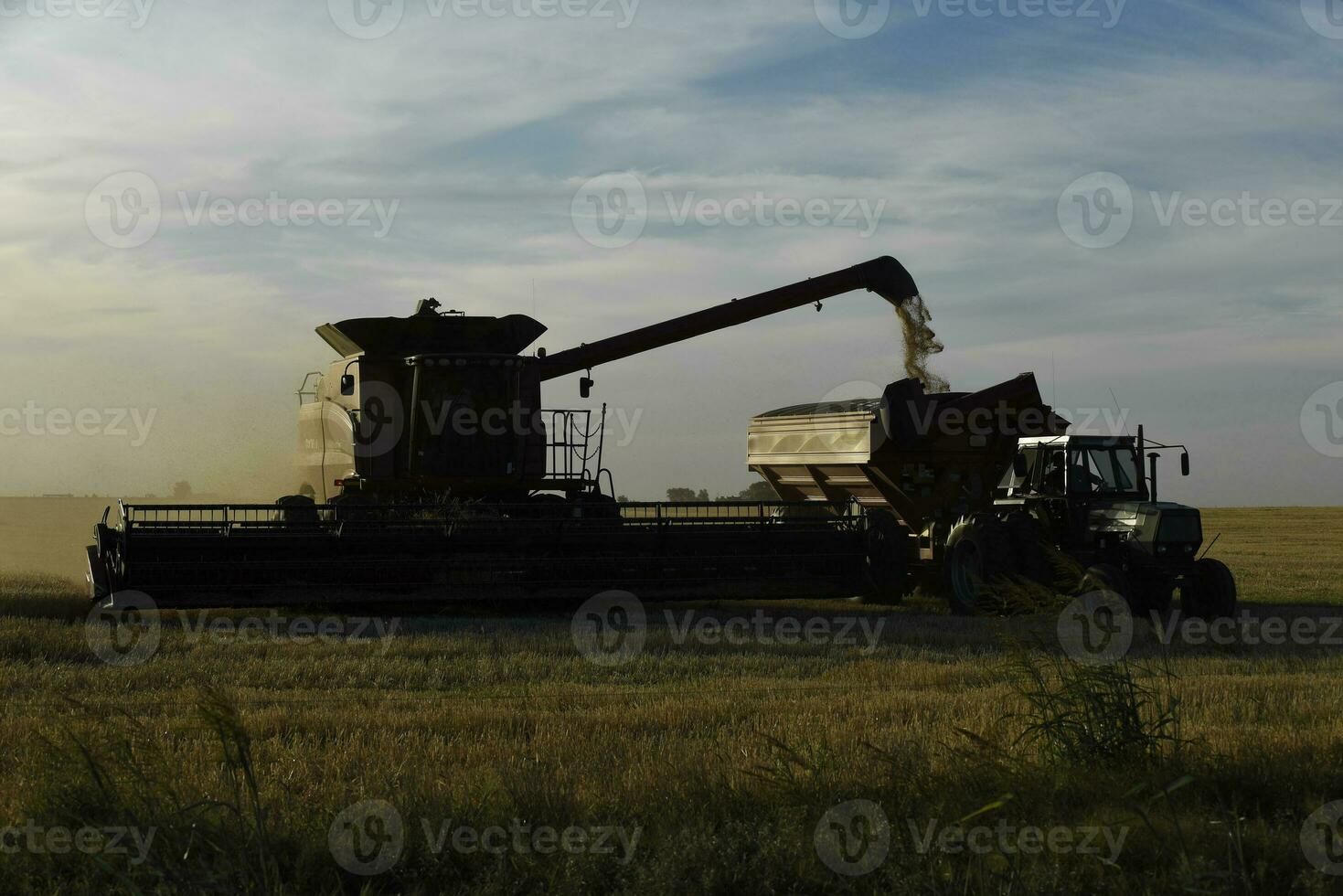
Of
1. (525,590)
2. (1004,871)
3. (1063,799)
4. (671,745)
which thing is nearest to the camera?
(1004,871)

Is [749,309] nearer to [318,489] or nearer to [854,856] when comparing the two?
[318,489]

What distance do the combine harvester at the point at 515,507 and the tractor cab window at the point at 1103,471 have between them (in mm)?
197

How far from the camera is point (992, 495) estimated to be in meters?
16.0

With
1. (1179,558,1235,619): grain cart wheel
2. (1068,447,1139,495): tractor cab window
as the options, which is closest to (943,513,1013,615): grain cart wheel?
(1068,447,1139,495): tractor cab window

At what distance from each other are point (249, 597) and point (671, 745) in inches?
283

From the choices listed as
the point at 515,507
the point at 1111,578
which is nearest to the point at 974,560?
the point at 1111,578

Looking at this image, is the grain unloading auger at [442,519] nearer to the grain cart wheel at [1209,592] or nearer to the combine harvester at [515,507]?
the combine harvester at [515,507]

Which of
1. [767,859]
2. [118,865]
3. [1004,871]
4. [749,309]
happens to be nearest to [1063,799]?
[1004,871]

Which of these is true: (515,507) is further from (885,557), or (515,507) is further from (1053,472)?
(1053,472)

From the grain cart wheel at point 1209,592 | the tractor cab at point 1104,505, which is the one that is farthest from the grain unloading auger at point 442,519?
the grain cart wheel at point 1209,592

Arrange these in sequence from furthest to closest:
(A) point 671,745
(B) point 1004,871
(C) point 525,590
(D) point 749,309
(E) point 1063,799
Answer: (D) point 749,309
(C) point 525,590
(A) point 671,745
(E) point 1063,799
(B) point 1004,871

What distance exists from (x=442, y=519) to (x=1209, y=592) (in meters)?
8.08

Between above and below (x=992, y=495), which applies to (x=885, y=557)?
below

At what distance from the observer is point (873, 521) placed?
1485 cm
